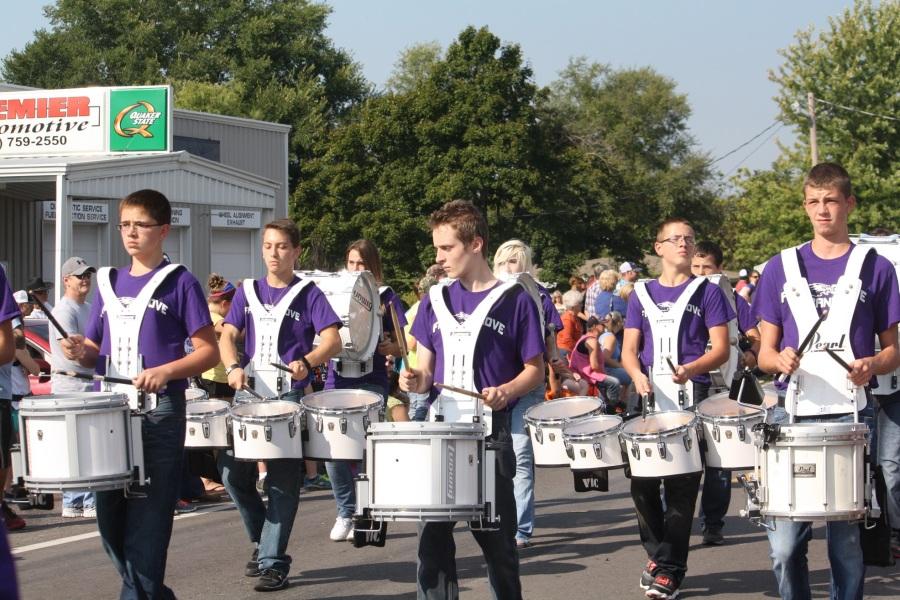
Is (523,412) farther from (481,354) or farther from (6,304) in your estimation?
(6,304)

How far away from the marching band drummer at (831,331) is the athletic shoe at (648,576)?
1.77 m

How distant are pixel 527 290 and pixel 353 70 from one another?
66.2 m

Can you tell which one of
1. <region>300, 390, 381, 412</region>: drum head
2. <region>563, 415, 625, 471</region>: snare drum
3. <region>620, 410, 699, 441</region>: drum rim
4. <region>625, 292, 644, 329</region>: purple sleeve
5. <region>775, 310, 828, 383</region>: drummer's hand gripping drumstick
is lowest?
<region>563, 415, 625, 471</region>: snare drum

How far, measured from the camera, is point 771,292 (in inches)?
235

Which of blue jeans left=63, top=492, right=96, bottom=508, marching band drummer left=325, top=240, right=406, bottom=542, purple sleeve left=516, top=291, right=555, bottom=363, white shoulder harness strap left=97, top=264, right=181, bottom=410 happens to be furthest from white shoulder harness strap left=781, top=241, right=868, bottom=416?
blue jeans left=63, top=492, right=96, bottom=508

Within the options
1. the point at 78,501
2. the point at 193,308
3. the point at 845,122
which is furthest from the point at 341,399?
the point at 845,122

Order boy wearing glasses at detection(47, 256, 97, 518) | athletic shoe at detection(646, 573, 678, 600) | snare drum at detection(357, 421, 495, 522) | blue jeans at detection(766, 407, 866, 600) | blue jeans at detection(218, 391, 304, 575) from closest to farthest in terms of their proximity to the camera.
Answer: snare drum at detection(357, 421, 495, 522) < blue jeans at detection(766, 407, 866, 600) < athletic shoe at detection(646, 573, 678, 600) < blue jeans at detection(218, 391, 304, 575) < boy wearing glasses at detection(47, 256, 97, 518)

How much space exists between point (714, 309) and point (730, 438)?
3.58 ft

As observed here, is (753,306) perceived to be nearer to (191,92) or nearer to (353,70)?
(191,92)

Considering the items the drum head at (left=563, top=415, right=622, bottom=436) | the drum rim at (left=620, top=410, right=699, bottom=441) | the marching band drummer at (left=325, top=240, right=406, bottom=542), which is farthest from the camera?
the marching band drummer at (left=325, top=240, right=406, bottom=542)

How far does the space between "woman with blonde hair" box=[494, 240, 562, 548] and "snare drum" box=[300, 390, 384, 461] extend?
1.54 metres

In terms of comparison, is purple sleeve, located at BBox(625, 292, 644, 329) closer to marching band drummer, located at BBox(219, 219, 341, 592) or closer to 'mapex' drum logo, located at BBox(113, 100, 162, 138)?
marching band drummer, located at BBox(219, 219, 341, 592)

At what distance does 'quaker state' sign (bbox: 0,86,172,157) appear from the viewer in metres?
26.3

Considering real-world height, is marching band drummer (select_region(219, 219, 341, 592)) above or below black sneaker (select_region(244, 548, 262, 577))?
above
